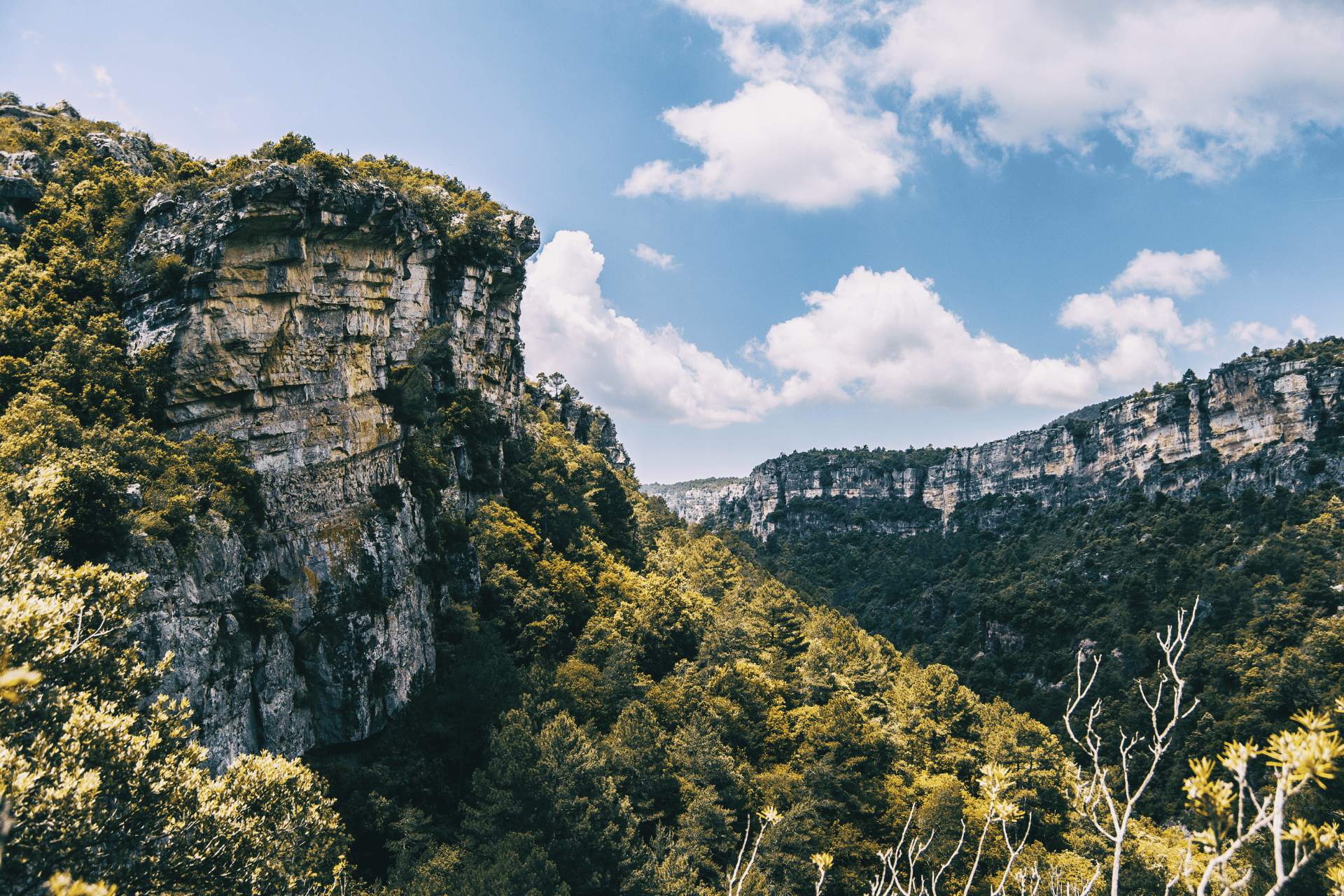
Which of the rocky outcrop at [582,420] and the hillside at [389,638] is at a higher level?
the rocky outcrop at [582,420]

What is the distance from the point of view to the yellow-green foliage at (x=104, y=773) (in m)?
10.4

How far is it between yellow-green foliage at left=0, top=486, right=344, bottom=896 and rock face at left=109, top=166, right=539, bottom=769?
6407 millimetres

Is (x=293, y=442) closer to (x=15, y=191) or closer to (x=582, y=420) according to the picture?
(x=15, y=191)

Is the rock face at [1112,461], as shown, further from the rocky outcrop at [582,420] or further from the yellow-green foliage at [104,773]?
the yellow-green foliage at [104,773]

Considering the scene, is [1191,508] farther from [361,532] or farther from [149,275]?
[149,275]

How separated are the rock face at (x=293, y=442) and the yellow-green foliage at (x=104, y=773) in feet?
21.0

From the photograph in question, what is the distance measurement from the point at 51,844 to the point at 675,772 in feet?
75.9

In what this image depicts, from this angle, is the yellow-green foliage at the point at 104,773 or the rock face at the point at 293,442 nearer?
the yellow-green foliage at the point at 104,773

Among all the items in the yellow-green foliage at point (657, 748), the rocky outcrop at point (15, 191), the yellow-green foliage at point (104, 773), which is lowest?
the yellow-green foliage at point (657, 748)

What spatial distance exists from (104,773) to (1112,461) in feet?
424

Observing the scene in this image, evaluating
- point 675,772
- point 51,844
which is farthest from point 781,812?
point 51,844

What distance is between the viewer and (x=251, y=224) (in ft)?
87.3

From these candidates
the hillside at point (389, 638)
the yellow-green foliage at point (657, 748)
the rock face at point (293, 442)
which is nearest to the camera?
the hillside at point (389, 638)

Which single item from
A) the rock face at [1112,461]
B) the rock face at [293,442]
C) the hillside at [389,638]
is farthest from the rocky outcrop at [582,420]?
the rock face at [1112,461]
